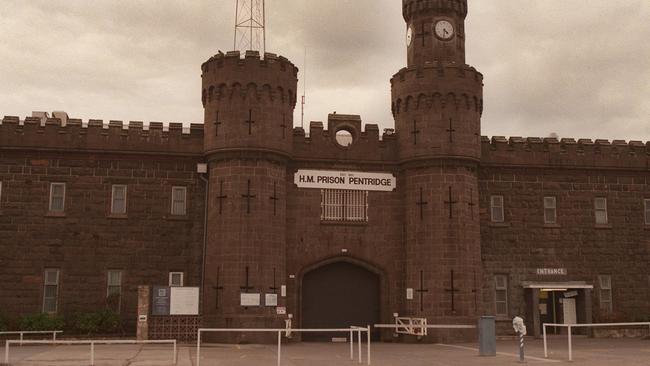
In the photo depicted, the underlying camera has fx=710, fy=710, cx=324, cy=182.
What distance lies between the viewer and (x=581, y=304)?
3108cm

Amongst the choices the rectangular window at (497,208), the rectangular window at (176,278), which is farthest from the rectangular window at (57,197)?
A: the rectangular window at (497,208)

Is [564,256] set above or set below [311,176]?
below

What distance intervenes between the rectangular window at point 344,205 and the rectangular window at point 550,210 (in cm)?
838

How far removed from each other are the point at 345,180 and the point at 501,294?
847 cm

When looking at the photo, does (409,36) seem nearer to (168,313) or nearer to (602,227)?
(602,227)

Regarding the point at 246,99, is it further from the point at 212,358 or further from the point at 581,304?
the point at 581,304

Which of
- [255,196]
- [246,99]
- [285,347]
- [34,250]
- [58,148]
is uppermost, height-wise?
[246,99]

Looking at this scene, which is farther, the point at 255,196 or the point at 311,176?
the point at 311,176

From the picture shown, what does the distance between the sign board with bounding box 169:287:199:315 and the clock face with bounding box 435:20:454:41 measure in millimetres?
15886

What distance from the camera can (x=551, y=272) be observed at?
31.2 metres

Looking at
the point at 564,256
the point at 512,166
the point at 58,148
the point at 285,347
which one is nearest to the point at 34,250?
the point at 58,148

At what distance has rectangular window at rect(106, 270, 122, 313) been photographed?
92.4 feet

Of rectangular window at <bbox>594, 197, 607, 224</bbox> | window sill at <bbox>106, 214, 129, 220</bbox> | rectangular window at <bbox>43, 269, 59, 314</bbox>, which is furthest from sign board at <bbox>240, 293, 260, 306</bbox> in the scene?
rectangular window at <bbox>594, 197, 607, 224</bbox>

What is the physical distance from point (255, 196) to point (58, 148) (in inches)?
329
